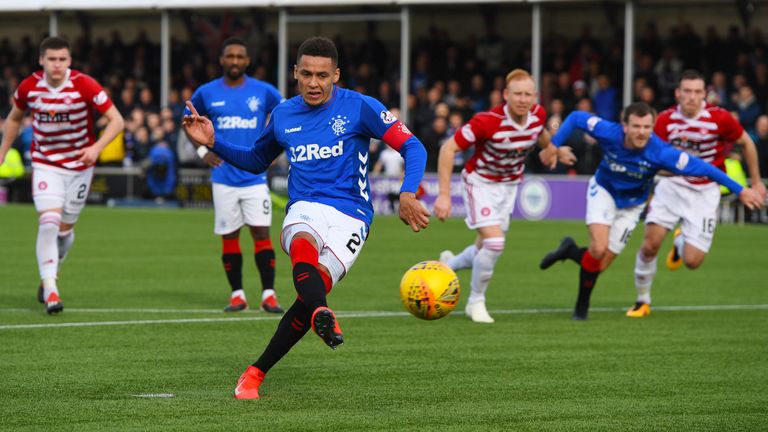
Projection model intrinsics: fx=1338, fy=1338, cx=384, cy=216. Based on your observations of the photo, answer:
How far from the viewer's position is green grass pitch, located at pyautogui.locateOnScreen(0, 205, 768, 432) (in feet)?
23.2

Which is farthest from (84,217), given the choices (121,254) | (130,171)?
(121,254)

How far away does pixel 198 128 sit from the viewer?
7777mm

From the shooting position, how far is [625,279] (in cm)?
1620

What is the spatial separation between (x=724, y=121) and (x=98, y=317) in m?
6.06

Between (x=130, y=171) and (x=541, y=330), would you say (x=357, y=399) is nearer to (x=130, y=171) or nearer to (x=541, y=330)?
(x=541, y=330)

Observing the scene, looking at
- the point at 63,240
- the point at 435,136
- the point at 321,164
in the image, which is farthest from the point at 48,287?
the point at 435,136

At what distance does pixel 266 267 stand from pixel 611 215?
320 centimetres

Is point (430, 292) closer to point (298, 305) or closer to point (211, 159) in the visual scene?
point (298, 305)

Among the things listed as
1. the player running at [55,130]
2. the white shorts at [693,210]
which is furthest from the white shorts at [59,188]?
the white shorts at [693,210]

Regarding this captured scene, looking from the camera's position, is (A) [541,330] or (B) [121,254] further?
(B) [121,254]

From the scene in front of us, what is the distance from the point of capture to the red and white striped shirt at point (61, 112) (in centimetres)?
1171

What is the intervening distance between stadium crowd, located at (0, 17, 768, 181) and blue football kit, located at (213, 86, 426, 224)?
18.6 meters

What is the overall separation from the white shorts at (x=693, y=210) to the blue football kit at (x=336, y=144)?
5.54 meters

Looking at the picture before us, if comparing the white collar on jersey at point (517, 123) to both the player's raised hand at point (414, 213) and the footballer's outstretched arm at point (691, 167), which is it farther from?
the player's raised hand at point (414, 213)
